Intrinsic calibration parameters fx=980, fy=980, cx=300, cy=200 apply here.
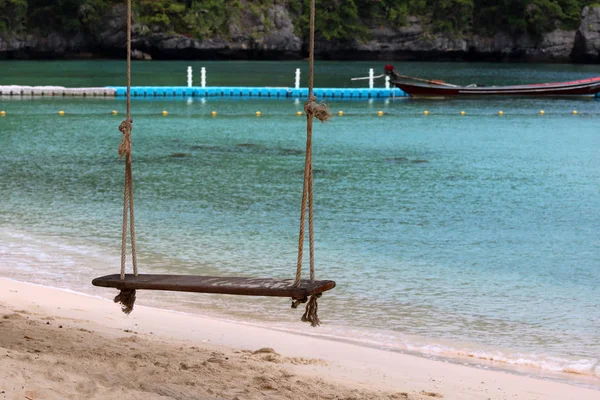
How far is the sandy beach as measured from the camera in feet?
15.7

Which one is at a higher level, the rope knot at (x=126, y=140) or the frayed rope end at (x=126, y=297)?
the rope knot at (x=126, y=140)

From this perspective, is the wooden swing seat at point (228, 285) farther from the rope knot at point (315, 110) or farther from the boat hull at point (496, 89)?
the boat hull at point (496, 89)

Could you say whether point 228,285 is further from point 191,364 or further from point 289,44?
point 289,44

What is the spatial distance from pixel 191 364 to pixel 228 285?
0.72 metres

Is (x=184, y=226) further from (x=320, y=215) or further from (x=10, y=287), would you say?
(x=10, y=287)

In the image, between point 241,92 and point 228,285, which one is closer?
point 228,285

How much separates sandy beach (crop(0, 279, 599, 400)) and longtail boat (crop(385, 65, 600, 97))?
29068mm

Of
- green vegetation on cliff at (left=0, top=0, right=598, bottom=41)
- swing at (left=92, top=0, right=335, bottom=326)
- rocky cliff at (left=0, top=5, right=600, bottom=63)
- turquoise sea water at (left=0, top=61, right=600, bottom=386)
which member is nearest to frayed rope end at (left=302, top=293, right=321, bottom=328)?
swing at (left=92, top=0, right=335, bottom=326)

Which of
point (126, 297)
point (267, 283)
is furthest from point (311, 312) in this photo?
point (126, 297)

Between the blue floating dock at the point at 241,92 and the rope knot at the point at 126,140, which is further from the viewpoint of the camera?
the blue floating dock at the point at 241,92

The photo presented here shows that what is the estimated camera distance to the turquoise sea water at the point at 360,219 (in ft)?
26.3

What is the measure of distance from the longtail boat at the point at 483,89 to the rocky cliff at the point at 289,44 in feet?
128

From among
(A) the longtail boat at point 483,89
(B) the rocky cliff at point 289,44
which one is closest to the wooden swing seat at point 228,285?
(A) the longtail boat at point 483,89

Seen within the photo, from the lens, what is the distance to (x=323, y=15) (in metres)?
79.2
